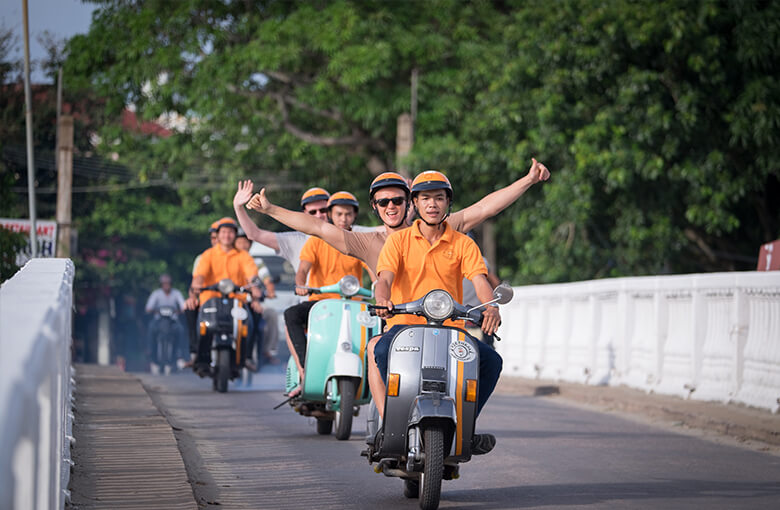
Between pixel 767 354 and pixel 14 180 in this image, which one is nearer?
pixel 767 354

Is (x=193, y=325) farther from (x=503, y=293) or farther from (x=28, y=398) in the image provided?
(x=28, y=398)

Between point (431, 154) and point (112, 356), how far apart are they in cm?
2304

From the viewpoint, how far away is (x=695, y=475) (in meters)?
7.99

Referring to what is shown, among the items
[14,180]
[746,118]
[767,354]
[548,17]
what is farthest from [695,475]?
[14,180]

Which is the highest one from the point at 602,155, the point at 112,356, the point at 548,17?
the point at 548,17

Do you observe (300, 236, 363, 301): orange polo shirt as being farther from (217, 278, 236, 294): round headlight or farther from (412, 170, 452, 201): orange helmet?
(412, 170, 452, 201): orange helmet

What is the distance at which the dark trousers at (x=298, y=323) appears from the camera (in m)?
10.3

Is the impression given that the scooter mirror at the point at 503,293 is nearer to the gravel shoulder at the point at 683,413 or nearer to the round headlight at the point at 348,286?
the round headlight at the point at 348,286

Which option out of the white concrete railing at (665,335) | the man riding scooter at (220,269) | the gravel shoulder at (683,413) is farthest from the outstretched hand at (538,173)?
the man riding scooter at (220,269)

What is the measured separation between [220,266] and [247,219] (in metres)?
5.59

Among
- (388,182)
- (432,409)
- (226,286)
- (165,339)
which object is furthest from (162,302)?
(432,409)

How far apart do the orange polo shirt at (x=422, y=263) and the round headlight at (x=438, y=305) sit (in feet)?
1.63

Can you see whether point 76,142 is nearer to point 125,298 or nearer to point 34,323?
point 125,298

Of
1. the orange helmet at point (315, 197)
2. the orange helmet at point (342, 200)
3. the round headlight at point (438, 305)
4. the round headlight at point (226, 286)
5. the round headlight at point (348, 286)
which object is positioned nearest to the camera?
the round headlight at point (438, 305)
